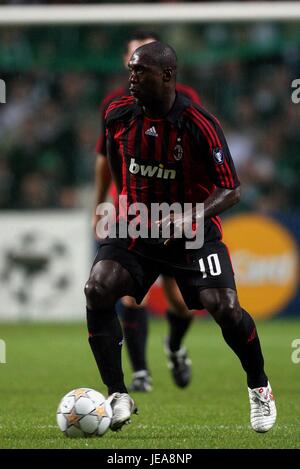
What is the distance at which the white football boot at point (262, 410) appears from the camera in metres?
5.52

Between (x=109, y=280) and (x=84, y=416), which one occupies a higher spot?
(x=109, y=280)

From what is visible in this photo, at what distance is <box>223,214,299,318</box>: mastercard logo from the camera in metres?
12.3

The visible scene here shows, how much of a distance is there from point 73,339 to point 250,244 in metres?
2.31

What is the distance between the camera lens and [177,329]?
7934 millimetres

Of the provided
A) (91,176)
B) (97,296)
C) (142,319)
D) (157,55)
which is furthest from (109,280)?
(91,176)

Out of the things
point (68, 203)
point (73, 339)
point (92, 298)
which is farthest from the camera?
point (68, 203)

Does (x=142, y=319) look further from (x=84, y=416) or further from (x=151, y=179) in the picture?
(x=84, y=416)

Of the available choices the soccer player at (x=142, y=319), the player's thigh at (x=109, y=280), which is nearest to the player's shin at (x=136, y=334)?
the soccer player at (x=142, y=319)

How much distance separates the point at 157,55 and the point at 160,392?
2.85m

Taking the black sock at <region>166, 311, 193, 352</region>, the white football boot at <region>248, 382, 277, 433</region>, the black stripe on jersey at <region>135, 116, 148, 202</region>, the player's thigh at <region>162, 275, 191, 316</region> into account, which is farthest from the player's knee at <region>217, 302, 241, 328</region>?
the black sock at <region>166, 311, 193, 352</region>

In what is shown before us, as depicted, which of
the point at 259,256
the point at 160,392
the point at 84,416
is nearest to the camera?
the point at 84,416

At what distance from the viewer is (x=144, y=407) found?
675cm

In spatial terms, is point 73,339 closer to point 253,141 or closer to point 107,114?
point 253,141
